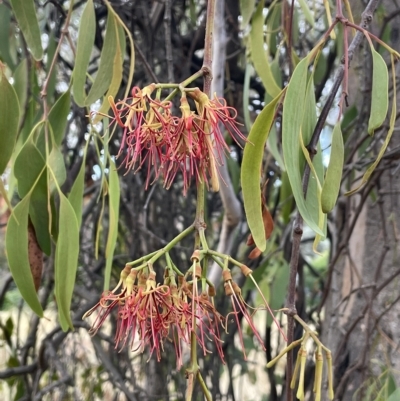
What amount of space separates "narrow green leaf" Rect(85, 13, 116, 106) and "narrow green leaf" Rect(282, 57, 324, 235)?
0.82 feet

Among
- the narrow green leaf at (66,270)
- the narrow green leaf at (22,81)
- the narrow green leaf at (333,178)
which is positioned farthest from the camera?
the narrow green leaf at (22,81)

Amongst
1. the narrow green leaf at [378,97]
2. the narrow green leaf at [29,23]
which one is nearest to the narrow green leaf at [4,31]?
the narrow green leaf at [29,23]

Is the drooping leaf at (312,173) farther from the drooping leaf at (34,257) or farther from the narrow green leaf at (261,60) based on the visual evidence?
the drooping leaf at (34,257)

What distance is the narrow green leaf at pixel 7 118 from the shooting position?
0.50 m

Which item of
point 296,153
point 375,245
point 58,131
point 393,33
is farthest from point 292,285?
point 393,33

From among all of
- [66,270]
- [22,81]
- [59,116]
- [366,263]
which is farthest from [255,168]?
[366,263]

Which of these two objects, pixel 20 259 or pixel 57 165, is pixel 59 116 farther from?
pixel 20 259

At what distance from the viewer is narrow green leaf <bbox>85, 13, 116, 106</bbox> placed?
1.80 feet

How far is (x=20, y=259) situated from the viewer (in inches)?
19.9

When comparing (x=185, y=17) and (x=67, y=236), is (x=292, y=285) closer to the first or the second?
(x=67, y=236)

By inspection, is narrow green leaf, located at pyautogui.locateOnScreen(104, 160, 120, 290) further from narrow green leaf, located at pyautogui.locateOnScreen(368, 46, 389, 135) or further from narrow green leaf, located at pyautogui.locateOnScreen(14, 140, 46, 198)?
narrow green leaf, located at pyautogui.locateOnScreen(368, 46, 389, 135)

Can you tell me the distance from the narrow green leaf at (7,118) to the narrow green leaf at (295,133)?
0.89 ft

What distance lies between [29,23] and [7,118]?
0.13 metres

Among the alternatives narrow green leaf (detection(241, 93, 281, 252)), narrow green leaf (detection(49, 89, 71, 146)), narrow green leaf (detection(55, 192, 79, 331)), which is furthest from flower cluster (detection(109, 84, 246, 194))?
narrow green leaf (detection(49, 89, 71, 146))
